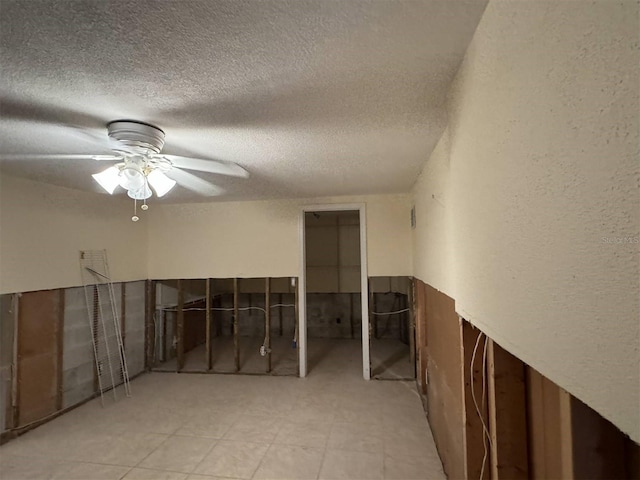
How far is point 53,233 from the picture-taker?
3146 millimetres

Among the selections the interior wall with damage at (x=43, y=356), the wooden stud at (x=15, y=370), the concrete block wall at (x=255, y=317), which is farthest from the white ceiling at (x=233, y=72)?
the concrete block wall at (x=255, y=317)

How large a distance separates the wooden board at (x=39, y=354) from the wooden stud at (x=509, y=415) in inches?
152

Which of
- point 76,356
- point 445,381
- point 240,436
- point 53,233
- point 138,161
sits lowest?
point 240,436

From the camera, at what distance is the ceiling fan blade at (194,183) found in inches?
97.6

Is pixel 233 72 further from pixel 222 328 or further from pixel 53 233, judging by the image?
pixel 222 328

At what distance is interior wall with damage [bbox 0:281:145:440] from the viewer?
2779mm

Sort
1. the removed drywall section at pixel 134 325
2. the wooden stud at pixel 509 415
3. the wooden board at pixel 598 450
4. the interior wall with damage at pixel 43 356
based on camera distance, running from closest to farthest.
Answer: the wooden board at pixel 598 450
the wooden stud at pixel 509 415
the interior wall with damage at pixel 43 356
the removed drywall section at pixel 134 325

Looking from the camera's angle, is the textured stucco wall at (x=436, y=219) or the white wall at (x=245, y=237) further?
the white wall at (x=245, y=237)

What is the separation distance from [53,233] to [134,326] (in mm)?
1630

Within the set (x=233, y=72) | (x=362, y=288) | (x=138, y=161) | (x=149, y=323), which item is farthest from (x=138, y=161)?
(x=149, y=323)

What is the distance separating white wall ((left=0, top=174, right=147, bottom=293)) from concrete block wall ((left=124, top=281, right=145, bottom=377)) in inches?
9.6

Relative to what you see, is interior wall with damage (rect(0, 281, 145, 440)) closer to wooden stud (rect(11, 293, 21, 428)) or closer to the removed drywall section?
wooden stud (rect(11, 293, 21, 428))

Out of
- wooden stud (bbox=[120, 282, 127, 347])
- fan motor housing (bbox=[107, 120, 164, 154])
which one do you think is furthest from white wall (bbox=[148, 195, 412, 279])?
fan motor housing (bbox=[107, 120, 164, 154])

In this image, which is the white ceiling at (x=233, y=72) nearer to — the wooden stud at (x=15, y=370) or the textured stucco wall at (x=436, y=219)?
the textured stucco wall at (x=436, y=219)
